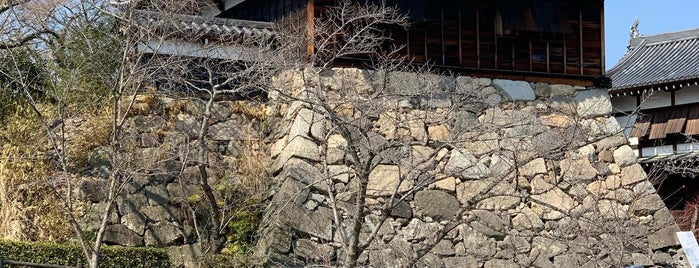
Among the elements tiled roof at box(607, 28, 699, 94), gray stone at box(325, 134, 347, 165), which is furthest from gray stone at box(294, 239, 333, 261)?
tiled roof at box(607, 28, 699, 94)

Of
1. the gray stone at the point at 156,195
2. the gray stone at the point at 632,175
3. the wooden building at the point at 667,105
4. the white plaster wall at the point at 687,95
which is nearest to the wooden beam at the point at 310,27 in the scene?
the gray stone at the point at 156,195

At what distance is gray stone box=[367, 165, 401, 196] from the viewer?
14703mm

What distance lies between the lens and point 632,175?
16.0 metres

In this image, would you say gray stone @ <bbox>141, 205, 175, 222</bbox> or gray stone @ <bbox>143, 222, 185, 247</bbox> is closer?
gray stone @ <bbox>143, 222, 185, 247</bbox>

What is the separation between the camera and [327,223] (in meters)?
14.1

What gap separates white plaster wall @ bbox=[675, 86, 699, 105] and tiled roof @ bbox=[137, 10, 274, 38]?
1020 cm

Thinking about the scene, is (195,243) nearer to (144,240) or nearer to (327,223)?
(144,240)

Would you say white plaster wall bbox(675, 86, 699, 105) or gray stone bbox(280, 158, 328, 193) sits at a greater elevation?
white plaster wall bbox(675, 86, 699, 105)

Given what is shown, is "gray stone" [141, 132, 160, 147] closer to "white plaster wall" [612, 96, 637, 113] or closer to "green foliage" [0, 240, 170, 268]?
"green foliage" [0, 240, 170, 268]

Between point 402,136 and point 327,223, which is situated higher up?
point 402,136

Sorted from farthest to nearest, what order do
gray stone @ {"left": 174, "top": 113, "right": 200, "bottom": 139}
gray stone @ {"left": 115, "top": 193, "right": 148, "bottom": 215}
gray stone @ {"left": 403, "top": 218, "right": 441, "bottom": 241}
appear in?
gray stone @ {"left": 174, "top": 113, "right": 200, "bottom": 139} → gray stone @ {"left": 403, "top": 218, "right": 441, "bottom": 241} → gray stone @ {"left": 115, "top": 193, "right": 148, "bottom": 215}

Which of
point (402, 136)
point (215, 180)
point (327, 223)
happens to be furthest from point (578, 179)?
point (215, 180)

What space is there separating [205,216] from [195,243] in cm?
45

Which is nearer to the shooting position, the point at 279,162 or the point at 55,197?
the point at 55,197
